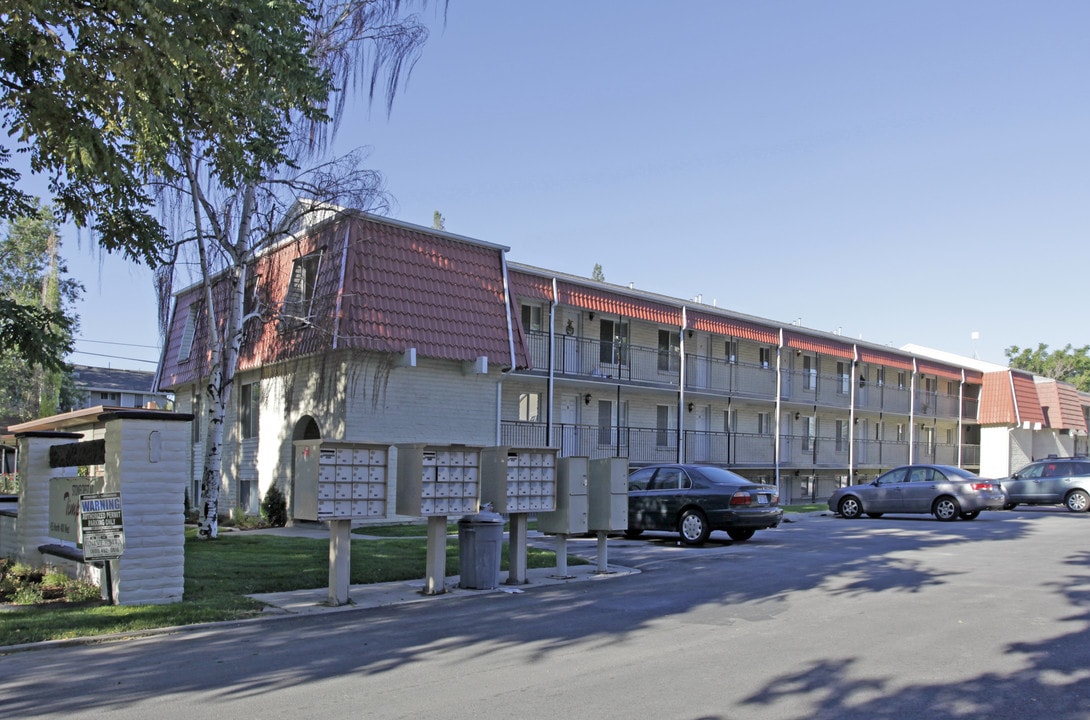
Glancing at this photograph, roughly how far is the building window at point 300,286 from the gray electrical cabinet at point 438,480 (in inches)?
406

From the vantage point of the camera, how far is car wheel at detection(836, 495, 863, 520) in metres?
25.2

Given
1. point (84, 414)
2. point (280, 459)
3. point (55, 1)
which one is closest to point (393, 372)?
point (280, 459)

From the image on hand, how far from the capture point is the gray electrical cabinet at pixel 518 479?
12180 millimetres

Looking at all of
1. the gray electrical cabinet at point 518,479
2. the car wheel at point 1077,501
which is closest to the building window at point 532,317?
the gray electrical cabinet at point 518,479

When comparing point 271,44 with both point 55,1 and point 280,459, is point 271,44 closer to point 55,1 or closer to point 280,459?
point 55,1

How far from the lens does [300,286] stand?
22.4 meters

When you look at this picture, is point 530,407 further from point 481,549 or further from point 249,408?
point 481,549

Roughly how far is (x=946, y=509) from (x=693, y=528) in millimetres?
9797

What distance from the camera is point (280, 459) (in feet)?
76.7

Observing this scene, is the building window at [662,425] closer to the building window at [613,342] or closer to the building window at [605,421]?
the building window at [605,421]

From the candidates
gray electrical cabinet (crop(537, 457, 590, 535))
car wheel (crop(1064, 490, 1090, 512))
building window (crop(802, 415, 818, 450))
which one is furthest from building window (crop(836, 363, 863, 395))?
gray electrical cabinet (crop(537, 457, 590, 535))

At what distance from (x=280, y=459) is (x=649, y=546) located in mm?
10608

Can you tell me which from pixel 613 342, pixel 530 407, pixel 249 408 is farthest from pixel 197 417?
pixel 613 342

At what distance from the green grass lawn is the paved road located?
0.54m
